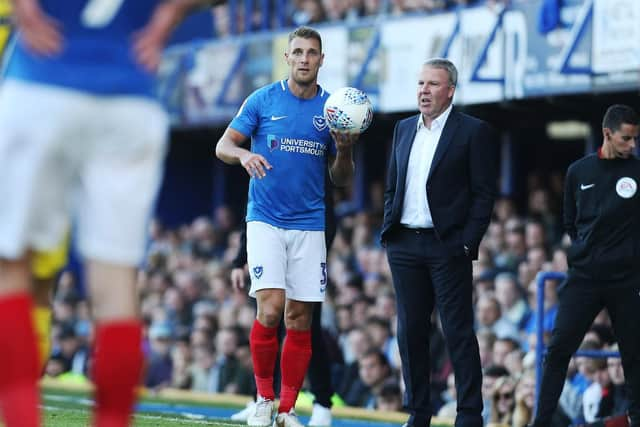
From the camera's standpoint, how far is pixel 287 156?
342 inches

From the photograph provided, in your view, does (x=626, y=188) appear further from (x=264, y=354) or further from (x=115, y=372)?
(x=115, y=372)

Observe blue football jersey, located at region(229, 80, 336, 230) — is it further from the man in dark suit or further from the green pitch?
the green pitch

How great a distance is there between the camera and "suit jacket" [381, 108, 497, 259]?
8.68 m

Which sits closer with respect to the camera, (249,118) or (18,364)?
(18,364)

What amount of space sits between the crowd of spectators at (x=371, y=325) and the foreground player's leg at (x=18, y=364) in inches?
309

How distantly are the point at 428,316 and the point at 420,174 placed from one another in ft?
2.93

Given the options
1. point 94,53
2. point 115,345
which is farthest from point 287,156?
point 115,345

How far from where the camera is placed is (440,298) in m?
8.73

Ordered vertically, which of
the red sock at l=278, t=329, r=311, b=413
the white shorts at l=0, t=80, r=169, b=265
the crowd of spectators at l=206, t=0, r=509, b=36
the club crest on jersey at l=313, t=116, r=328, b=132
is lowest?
the red sock at l=278, t=329, r=311, b=413

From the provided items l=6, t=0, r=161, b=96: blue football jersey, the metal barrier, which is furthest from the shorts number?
the metal barrier

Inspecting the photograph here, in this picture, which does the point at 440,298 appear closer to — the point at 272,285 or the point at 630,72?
the point at 272,285

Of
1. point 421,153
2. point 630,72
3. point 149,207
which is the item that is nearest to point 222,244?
point 630,72

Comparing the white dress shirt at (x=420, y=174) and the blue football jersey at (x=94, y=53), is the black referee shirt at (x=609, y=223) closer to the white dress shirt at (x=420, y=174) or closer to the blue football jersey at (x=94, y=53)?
the white dress shirt at (x=420, y=174)

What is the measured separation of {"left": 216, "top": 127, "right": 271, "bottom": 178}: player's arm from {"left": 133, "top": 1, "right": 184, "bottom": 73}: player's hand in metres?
3.20
